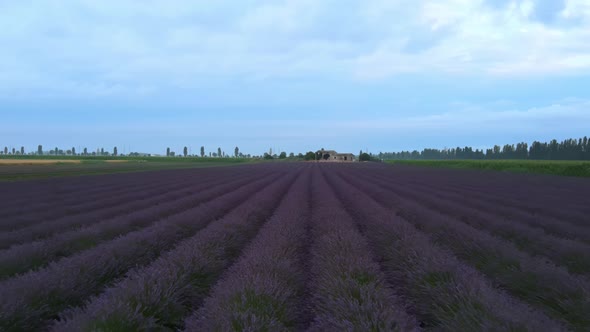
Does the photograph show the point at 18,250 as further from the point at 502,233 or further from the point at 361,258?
the point at 502,233

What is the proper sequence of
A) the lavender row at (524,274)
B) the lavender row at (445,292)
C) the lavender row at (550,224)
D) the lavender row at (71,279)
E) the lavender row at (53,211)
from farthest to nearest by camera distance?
the lavender row at (53,211), the lavender row at (550,224), the lavender row at (524,274), the lavender row at (71,279), the lavender row at (445,292)

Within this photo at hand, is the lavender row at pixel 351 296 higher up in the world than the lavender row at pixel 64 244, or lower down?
higher up

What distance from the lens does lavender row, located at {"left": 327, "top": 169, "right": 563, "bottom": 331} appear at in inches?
108

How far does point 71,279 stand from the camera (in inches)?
161

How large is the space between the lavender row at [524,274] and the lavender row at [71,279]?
16.7 feet

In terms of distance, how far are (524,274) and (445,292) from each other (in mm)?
1489

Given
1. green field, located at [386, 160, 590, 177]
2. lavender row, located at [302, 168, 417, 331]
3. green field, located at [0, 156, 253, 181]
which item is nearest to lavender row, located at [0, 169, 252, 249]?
lavender row, located at [302, 168, 417, 331]

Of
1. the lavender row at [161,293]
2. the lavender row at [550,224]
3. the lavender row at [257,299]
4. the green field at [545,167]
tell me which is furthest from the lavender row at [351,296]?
the green field at [545,167]

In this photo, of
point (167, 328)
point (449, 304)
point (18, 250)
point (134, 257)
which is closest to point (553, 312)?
point (449, 304)

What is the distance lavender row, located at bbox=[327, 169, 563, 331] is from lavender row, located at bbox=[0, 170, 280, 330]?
3800mm

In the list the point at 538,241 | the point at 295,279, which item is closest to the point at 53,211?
the point at 295,279

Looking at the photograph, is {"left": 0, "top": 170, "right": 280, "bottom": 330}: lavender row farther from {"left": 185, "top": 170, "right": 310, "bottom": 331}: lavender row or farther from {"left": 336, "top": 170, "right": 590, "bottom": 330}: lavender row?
{"left": 336, "top": 170, "right": 590, "bottom": 330}: lavender row

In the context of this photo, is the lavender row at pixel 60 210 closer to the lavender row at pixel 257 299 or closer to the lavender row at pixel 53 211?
the lavender row at pixel 53 211

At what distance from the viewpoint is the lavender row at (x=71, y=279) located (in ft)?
10.9
